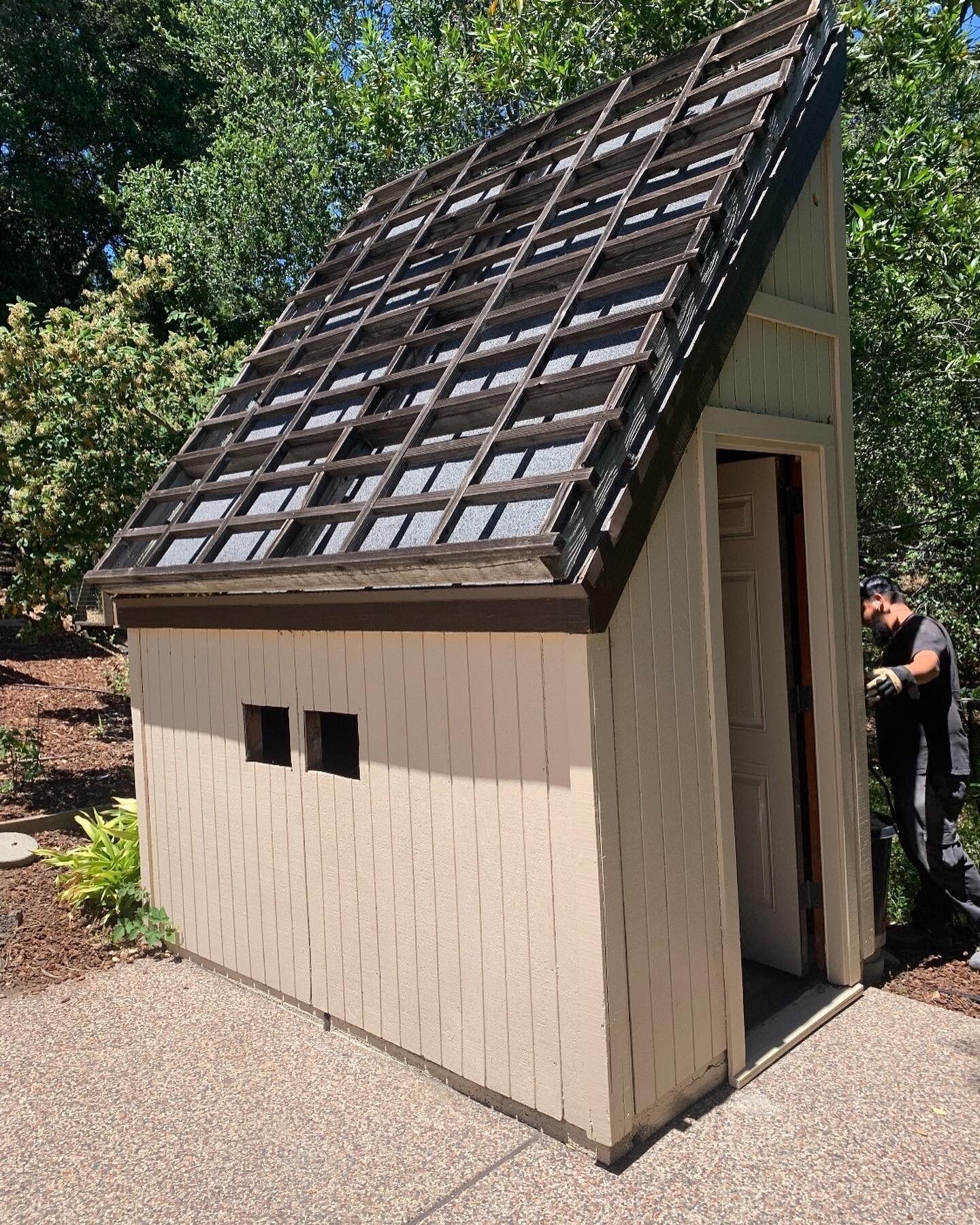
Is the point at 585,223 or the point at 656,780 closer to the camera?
the point at 656,780

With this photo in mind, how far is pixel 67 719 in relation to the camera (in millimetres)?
12570

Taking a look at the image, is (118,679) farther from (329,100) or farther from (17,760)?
(329,100)

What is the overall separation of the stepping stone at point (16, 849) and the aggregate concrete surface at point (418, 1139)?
2.75 metres

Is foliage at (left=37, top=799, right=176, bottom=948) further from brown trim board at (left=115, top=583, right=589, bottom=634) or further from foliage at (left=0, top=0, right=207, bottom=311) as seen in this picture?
foliage at (left=0, top=0, right=207, bottom=311)

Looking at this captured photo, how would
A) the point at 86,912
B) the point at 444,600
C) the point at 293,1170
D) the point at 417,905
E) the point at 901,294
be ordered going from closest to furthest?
the point at 293,1170 < the point at 444,600 < the point at 417,905 < the point at 86,912 < the point at 901,294

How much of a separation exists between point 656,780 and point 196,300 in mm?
12272

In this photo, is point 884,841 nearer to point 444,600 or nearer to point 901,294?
point 444,600

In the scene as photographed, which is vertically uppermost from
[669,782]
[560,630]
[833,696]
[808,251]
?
[808,251]

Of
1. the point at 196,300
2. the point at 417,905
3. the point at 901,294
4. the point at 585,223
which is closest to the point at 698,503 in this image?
the point at 585,223

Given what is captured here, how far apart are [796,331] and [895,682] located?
1.98 m

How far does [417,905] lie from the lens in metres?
4.39

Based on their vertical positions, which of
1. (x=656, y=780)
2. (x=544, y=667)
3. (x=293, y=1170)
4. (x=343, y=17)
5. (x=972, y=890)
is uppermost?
(x=343, y=17)

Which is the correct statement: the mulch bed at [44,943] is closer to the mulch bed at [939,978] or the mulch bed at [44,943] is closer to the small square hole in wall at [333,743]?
the small square hole in wall at [333,743]

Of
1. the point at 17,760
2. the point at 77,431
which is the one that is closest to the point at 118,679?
the point at 17,760
